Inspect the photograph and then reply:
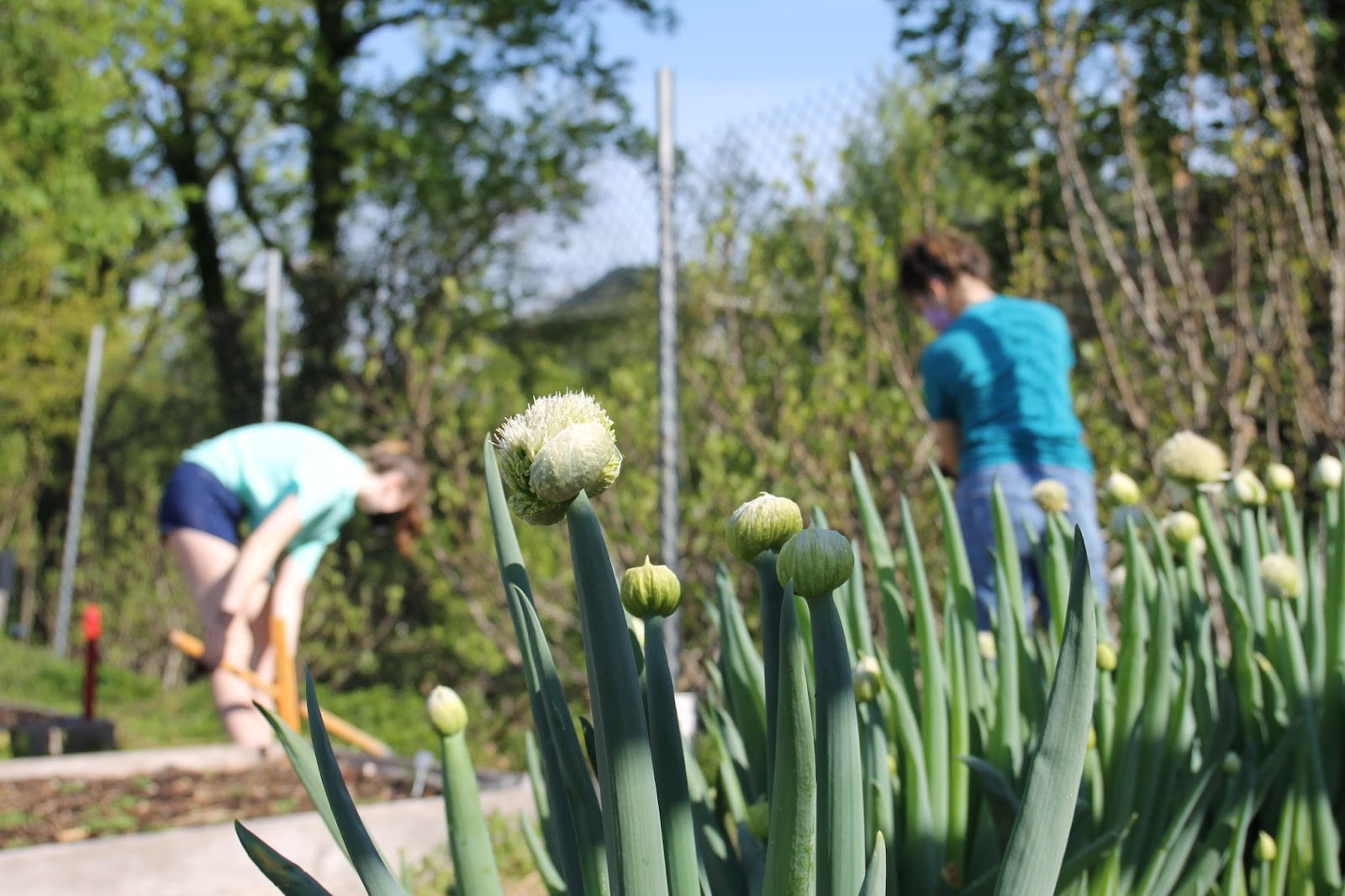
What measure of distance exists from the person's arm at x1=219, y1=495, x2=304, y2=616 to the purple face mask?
84.1 inches

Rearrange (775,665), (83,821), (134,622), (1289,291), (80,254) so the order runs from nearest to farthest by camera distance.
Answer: (775,665), (1289,291), (83,821), (134,622), (80,254)

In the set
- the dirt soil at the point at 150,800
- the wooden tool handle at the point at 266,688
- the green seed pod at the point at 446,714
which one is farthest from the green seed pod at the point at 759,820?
the wooden tool handle at the point at 266,688

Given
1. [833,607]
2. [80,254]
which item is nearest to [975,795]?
[833,607]

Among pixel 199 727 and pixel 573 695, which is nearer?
pixel 573 695

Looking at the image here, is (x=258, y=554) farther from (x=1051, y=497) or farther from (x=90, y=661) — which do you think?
(x=1051, y=497)

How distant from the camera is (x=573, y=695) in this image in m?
4.82

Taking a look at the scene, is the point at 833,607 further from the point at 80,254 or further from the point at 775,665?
the point at 80,254

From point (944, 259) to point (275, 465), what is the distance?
8.08ft

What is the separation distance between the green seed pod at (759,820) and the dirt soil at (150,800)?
277 cm

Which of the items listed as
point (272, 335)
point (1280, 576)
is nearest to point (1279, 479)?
point (1280, 576)

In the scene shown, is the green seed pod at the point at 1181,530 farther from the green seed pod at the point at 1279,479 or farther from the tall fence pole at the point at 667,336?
the tall fence pole at the point at 667,336

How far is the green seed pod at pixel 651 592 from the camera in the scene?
680 millimetres

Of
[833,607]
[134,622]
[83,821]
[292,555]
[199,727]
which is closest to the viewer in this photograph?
[833,607]

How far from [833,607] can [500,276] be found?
678 cm
